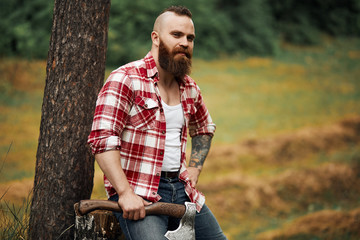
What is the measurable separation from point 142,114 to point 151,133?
135 mm

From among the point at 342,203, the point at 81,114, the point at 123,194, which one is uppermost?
the point at 81,114

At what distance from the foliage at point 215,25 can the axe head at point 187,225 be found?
29.6ft

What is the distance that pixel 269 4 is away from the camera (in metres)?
20.8

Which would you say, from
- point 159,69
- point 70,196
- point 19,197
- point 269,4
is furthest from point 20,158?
point 269,4

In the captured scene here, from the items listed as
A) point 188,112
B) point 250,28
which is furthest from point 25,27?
point 250,28

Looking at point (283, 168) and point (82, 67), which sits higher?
point (82, 67)

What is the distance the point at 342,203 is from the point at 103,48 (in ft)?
19.6

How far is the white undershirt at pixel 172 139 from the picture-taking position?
103 inches

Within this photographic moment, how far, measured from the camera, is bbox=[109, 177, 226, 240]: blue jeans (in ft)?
7.68

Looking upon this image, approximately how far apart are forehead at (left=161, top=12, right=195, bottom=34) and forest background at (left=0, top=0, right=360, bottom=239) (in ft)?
4.71

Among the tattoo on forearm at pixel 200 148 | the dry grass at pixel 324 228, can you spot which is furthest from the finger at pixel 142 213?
the dry grass at pixel 324 228

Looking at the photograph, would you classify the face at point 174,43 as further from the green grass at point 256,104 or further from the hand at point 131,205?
the green grass at point 256,104

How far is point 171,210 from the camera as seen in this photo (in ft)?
8.09

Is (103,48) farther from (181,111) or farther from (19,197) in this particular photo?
(19,197)
